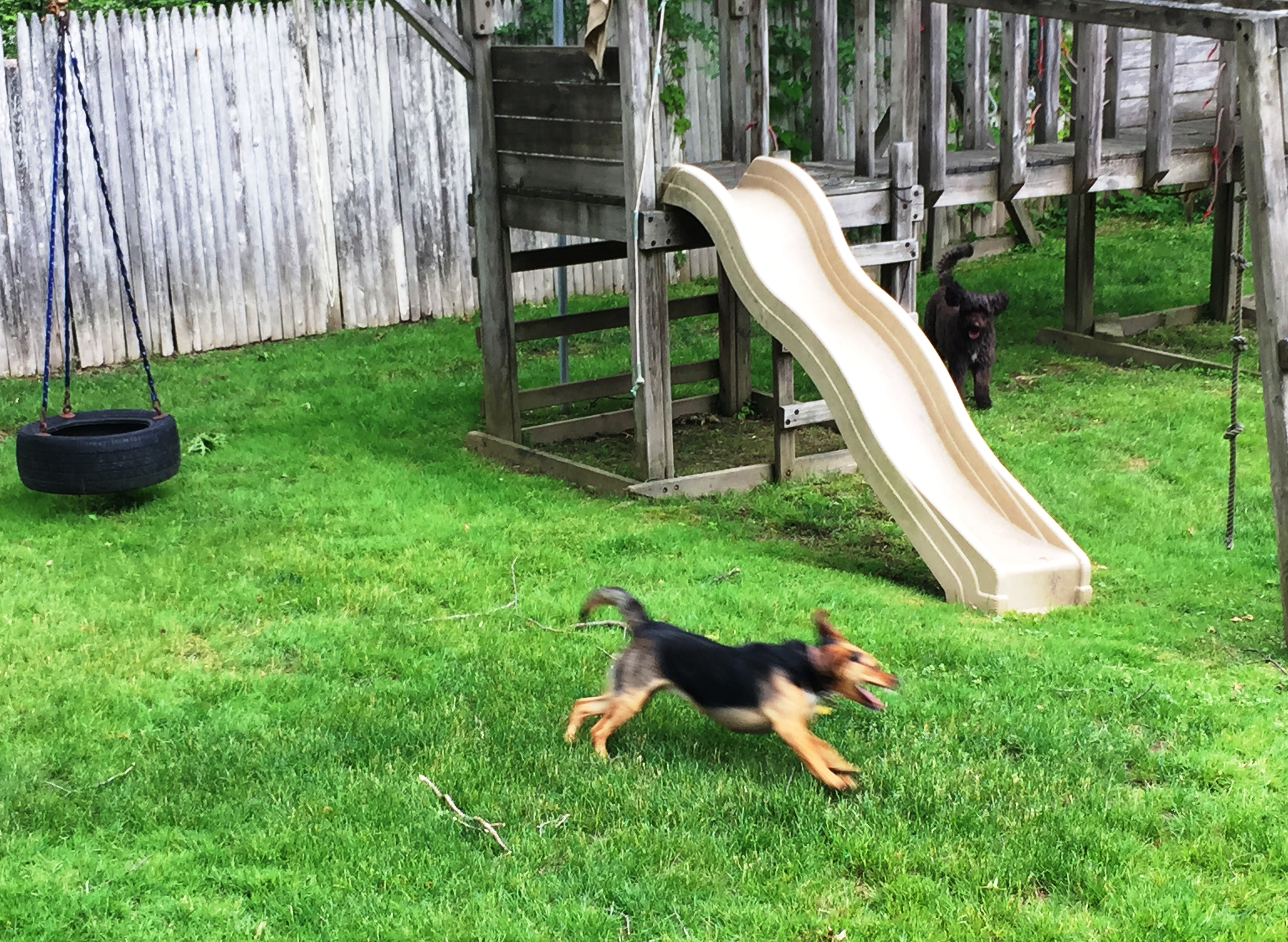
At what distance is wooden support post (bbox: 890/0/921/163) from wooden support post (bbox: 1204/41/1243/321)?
277 centimetres

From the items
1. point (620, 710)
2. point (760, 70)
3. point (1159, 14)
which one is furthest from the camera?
point (760, 70)

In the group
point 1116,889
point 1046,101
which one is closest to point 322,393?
point 1046,101

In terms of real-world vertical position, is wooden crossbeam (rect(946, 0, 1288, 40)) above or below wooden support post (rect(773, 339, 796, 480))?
above

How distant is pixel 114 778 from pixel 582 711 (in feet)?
→ 5.22

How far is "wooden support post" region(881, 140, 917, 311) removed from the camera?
8.45m

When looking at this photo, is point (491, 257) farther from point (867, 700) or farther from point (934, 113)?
point (867, 700)

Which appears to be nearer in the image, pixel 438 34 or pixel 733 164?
pixel 438 34

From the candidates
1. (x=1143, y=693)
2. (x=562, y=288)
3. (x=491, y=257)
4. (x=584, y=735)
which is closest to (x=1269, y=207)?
(x=1143, y=693)

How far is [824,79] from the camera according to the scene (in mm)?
9367

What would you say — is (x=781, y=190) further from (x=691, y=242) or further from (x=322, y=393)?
(x=322, y=393)

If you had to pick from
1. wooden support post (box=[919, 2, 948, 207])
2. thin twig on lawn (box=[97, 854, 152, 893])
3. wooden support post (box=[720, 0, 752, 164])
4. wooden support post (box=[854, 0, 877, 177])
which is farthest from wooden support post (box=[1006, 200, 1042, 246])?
thin twig on lawn (box=[97, 854, 152, 893])

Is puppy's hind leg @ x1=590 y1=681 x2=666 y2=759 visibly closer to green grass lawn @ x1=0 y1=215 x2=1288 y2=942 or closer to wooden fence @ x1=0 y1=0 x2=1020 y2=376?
green grass lawn @ x1=0 y1=215 x2=1288 y2=942

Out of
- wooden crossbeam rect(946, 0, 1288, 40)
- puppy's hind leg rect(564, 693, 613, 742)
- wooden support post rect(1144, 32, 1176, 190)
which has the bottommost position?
puppy's hind leg rect(564, 693, 613, 742)

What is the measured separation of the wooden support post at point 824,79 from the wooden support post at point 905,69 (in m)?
0.71
